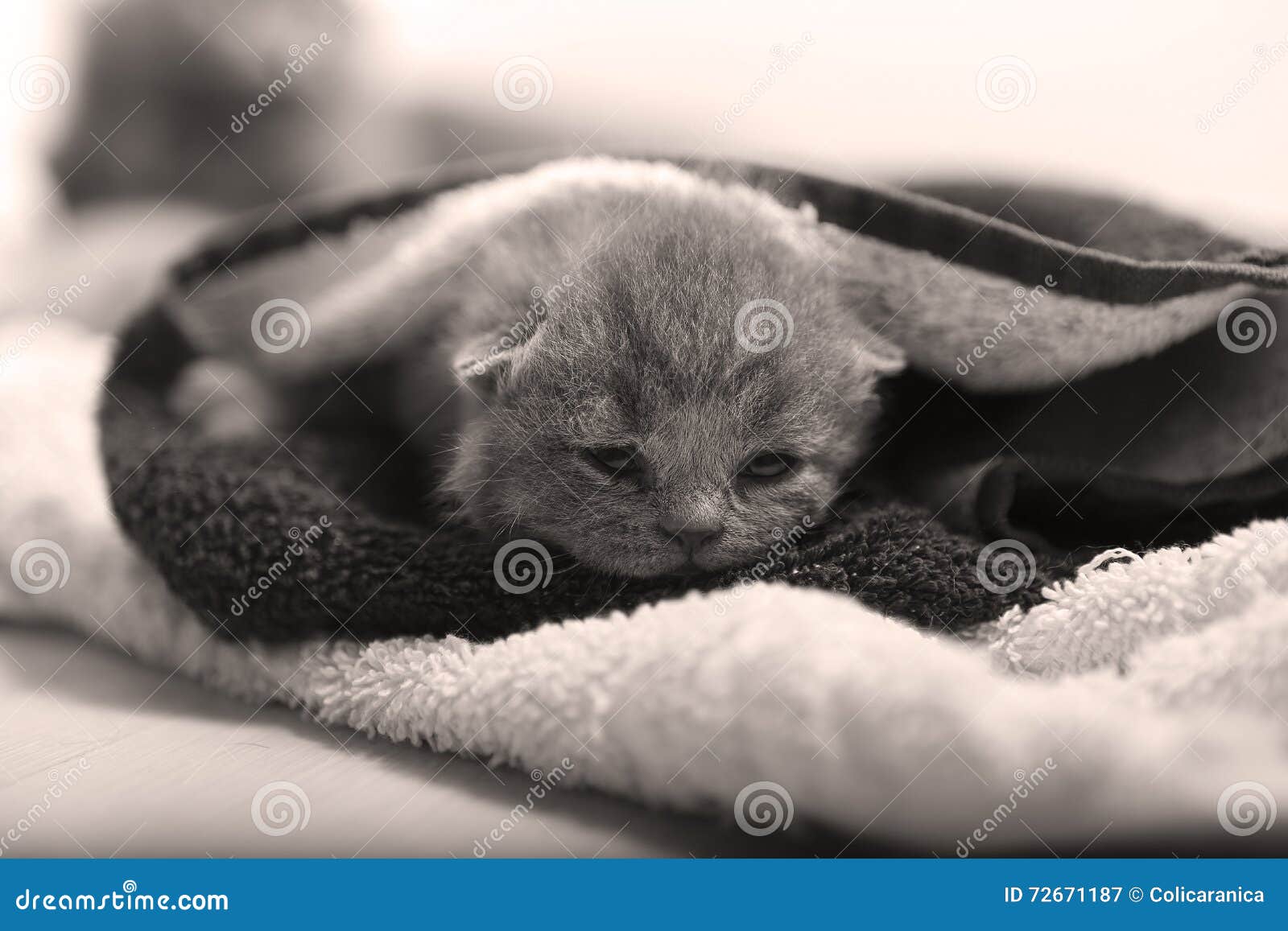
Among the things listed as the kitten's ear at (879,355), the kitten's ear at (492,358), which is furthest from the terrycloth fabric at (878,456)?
the kitten's ear at (492,358)

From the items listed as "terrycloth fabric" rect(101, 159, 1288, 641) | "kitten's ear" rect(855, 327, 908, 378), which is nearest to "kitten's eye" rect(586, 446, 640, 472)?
"terrycloth fabric" rect(101, 159, 1288, 641)

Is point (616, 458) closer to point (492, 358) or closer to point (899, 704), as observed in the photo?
point (492, 358)

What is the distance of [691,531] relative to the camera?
3.64 feet

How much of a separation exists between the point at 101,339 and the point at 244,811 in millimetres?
1482

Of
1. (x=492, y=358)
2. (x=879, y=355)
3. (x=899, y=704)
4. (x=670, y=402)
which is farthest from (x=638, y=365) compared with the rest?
(x=899, y=704)

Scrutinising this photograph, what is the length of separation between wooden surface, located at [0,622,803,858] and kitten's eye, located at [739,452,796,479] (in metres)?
0.48

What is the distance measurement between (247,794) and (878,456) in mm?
925

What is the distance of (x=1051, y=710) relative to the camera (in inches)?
29.2

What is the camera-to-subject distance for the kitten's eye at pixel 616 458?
114 cm

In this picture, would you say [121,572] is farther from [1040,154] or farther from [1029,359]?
[1040,154]

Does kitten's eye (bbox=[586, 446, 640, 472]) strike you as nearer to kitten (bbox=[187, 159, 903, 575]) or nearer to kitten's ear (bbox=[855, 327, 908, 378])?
kitten (bbox=[187, 159, 903, 575])

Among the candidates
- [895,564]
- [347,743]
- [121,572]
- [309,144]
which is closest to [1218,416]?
[895,564]

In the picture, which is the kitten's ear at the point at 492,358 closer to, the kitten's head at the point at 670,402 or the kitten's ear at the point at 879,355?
the kitten's head at the point at 670,402
